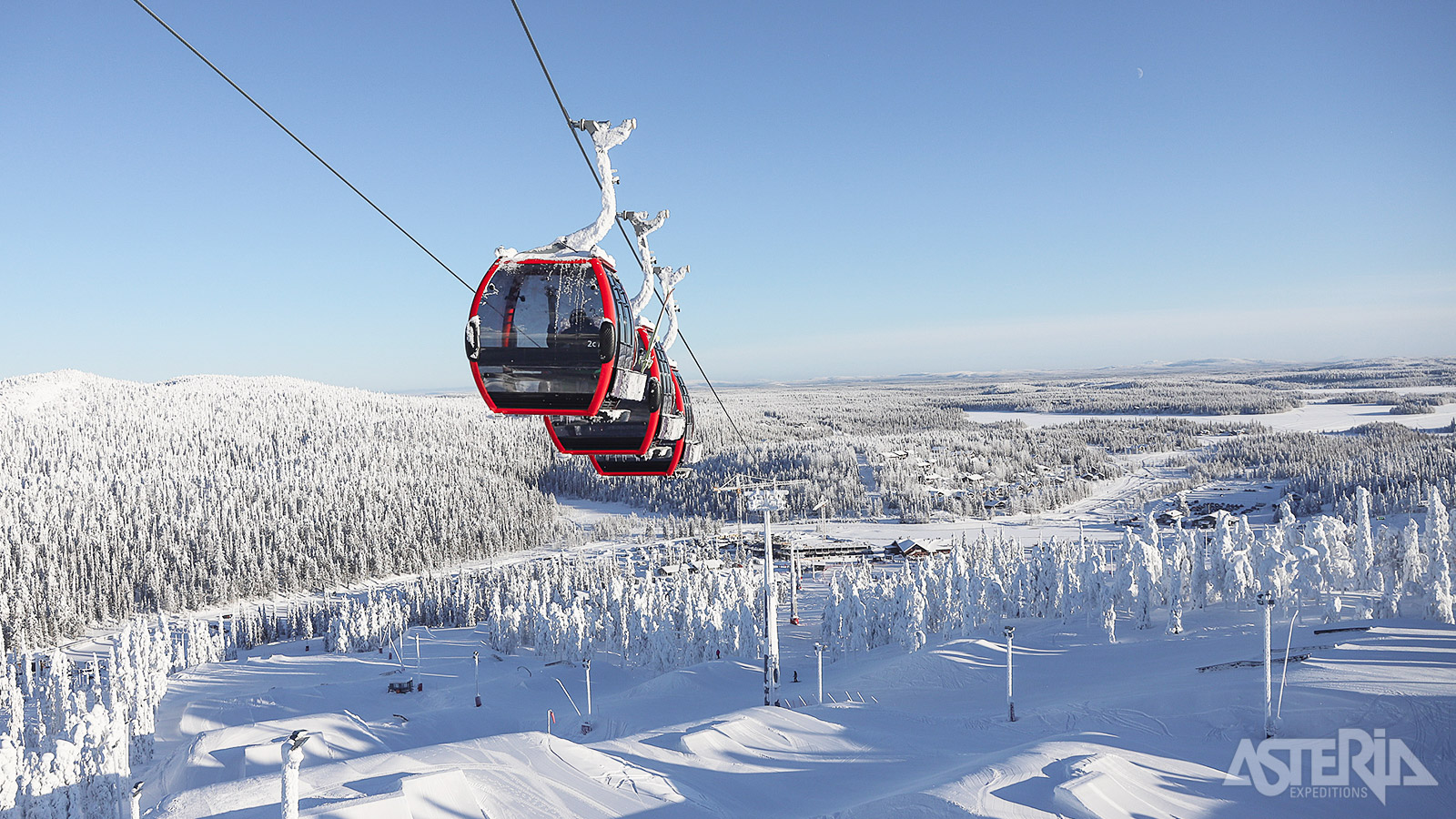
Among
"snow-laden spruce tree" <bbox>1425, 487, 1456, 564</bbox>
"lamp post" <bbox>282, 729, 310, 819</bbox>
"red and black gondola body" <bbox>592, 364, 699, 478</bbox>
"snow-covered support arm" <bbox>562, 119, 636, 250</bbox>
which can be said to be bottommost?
"snow-laden spruce tree" <bbox>1425, 487, 1456, 564</bbox>

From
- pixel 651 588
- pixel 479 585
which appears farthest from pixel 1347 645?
pixel 479 585

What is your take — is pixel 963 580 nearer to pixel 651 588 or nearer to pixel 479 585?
pixel 651 588

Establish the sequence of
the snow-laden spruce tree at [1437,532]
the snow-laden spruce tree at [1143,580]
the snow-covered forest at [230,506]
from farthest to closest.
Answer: the snow-covered forest at [230,506] → the snow-laden spruce tree at [1143,580] → the snow-laden spruce tree at [1437,532]

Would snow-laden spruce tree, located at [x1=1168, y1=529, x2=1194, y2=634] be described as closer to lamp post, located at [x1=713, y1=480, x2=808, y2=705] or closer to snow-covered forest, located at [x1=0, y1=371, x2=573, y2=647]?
lamp post, located at [x1=713, y1=480, x2=808, y2=705]

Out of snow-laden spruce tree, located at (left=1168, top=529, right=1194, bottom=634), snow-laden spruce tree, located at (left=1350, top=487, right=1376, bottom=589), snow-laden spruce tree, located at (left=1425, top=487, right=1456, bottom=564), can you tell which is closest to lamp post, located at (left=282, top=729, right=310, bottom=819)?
snow-laden spruce tree, located at (left=1168, top=529, right=1194, bottom=634)

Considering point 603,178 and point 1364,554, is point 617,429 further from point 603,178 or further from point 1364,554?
point 1364,554

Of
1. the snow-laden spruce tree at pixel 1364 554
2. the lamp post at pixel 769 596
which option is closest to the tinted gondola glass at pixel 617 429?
the lamp post at pixel 769 596

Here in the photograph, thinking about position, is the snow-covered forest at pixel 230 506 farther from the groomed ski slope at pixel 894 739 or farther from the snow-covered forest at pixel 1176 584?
the snow-covered forest at pixel 1176 584
